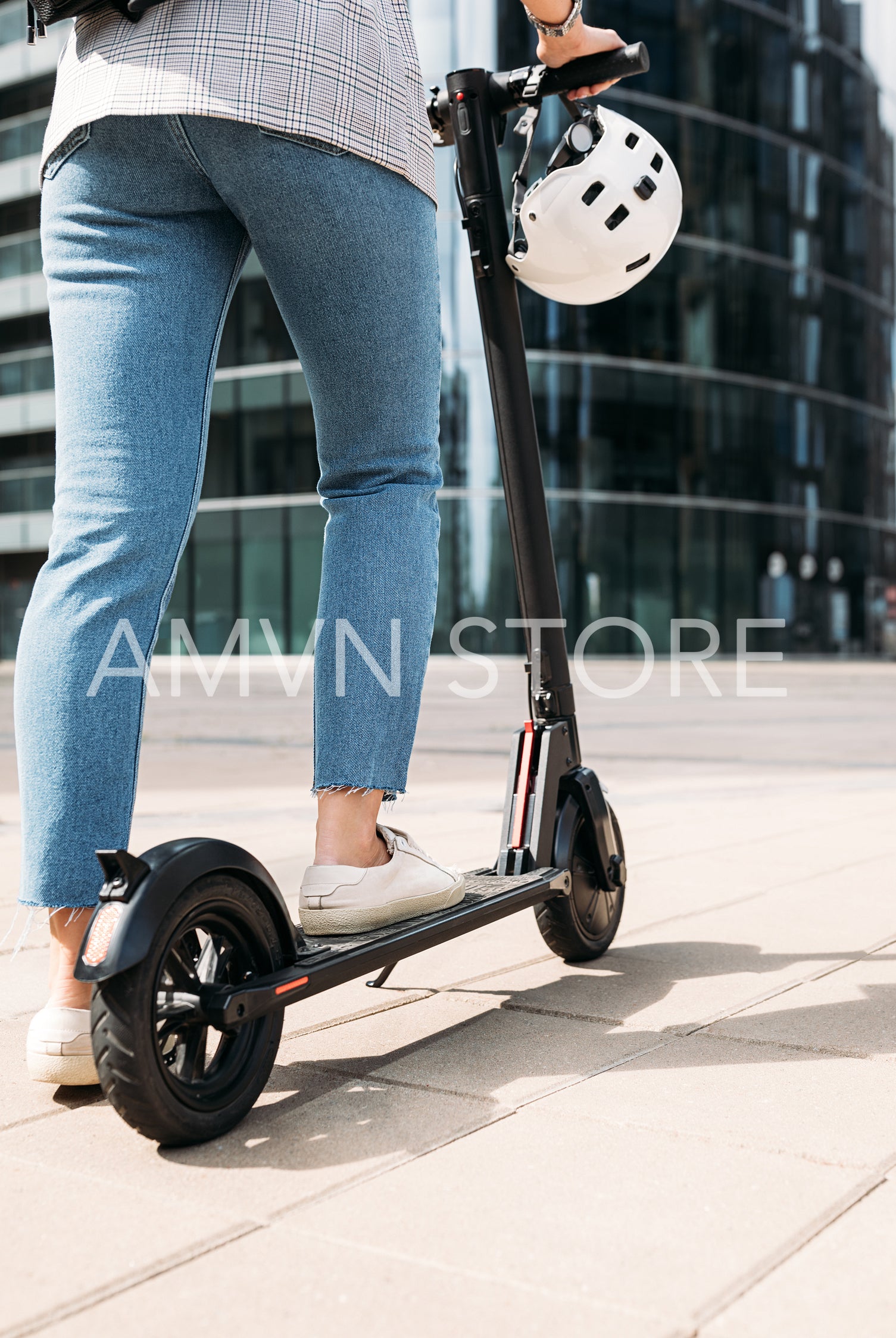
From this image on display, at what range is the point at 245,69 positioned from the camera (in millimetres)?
1653

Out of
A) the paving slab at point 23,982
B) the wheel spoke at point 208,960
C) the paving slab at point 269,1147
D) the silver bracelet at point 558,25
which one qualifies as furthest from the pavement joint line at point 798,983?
the silver bracelet at point 558,25

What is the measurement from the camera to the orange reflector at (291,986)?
5.15ft

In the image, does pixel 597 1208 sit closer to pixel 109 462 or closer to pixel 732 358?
pixel 109 462

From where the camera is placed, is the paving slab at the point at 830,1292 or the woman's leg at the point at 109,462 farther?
the woman's leg at the point at 109,462

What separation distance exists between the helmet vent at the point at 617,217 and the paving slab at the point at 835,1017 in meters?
1.34

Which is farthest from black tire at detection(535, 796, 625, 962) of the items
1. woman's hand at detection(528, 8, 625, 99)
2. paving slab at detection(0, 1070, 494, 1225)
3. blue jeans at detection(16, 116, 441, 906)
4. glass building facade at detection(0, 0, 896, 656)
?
glass building facade at detection(0, 0, 896, 656)

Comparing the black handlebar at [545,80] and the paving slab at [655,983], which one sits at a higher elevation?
the black handlebar at [545,80]

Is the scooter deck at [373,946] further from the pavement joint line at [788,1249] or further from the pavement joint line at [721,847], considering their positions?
the pavement joint line at [721,847]

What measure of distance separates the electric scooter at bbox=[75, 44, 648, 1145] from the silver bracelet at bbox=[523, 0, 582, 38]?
0.10m

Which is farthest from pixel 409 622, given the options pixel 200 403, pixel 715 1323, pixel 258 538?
pixel 258 538

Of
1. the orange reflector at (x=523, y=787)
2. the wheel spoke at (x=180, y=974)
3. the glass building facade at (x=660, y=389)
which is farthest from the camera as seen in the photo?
the glass building facade at (x=660, y=389)

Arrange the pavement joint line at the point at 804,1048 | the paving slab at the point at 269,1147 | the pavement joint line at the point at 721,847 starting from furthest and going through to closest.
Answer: the pavement joint line at the point at 721,847
the pavement joint line at the point at 804,1048
the paving slab at the point at 269,1147

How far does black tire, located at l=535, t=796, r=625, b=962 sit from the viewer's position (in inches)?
94.7

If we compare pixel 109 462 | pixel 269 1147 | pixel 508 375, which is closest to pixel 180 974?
pixel 269 1147
